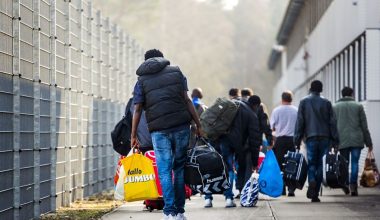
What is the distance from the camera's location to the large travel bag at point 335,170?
1950 centimetres

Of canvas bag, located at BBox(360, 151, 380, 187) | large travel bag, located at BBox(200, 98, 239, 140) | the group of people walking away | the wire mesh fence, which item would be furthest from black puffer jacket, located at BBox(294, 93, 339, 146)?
canvas bag, located at BBox(360, 151, 380, 187)

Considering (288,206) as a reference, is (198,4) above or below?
above

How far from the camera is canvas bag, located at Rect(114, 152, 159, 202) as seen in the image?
13.5 metres

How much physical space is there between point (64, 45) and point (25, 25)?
11.1 feet

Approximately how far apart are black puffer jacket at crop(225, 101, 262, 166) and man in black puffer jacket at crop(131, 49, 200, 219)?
3532 millimetres

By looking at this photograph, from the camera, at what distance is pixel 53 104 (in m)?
15.8

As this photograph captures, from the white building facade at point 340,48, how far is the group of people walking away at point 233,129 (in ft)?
8.38

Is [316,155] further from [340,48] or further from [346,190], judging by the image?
[340,48]

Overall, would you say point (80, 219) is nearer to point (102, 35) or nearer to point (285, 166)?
point (285, 166)

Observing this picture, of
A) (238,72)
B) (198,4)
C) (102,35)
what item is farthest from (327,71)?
(198,4)

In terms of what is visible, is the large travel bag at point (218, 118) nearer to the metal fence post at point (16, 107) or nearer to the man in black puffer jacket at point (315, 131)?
the man in black puffer jacket at point (315, 131)

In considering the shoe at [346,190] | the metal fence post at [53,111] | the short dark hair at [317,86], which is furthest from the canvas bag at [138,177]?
the shoe at [346,190]

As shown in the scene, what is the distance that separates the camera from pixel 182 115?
13.3m

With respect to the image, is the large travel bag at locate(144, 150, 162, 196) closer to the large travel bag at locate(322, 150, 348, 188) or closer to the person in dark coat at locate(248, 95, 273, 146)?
the person in dark coat at locate(248, 95, 273, 146)
